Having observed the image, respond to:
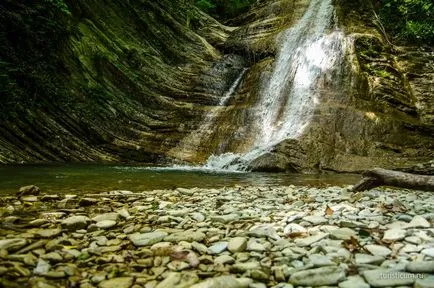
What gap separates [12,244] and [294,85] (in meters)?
13.2

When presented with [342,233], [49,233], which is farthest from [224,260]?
[49,233]

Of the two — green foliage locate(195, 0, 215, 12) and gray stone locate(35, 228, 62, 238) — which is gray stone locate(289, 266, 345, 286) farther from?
green foliage locate(195, 0, 215, 12)

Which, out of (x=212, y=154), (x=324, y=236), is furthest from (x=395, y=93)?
(x=324, y=236)

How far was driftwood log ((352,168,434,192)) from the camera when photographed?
462 centimetres

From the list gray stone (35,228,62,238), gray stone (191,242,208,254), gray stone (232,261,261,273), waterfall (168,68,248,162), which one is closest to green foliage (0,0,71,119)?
waterfall (168,68,248,162)

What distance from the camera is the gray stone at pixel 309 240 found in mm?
3115

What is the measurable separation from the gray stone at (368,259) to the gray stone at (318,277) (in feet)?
0.88

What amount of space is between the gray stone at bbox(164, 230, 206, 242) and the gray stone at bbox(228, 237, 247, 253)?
1.09ft

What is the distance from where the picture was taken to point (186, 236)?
3.34m

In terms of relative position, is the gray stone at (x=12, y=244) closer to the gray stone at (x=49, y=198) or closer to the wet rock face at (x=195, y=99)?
the gray stone at (x=49, y=198)

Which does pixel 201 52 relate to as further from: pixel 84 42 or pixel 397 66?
pixel 397 66

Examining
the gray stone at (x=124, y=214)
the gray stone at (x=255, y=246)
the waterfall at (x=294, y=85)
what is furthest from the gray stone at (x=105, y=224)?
the waterfall at (x=294, y=85)

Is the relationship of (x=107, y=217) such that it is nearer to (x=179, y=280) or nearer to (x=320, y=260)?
(x=179, y=280)

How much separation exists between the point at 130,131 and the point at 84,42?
3.88 metres
